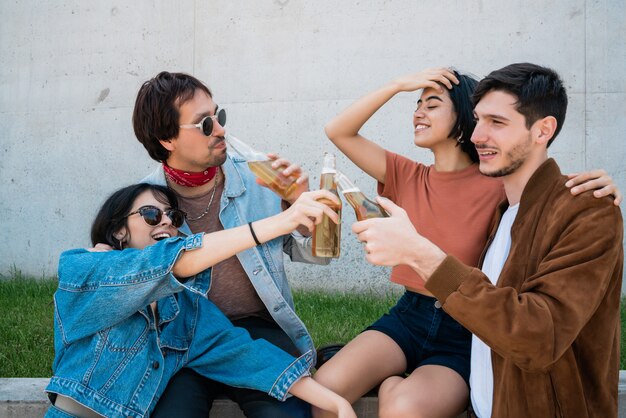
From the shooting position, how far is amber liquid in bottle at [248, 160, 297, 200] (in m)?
2.84

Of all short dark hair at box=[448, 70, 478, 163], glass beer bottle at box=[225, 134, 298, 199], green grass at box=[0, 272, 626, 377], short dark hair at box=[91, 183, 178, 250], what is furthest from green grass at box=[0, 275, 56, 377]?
short dark hair at box=[448, 70, 478, 163]

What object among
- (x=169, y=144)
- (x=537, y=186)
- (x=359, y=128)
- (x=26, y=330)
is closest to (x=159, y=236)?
(x=169, y=144)

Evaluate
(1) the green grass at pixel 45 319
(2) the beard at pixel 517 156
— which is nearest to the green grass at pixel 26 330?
(1) the green grass at pixel 45 319

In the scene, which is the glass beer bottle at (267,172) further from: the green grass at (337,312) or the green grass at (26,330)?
the green grass at (337,312)

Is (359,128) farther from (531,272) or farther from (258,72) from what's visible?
(258,72)

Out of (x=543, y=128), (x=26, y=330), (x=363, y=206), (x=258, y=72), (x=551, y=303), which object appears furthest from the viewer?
(x=258, y=72)

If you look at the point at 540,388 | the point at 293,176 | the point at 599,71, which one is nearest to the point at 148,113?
the point at 293,176

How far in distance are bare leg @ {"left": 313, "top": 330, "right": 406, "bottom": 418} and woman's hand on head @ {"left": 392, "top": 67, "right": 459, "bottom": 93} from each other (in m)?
1.03

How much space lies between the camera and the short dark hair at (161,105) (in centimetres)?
314

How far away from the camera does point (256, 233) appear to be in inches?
95.9

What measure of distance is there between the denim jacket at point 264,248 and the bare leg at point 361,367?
0.30 m

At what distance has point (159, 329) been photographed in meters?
2.75

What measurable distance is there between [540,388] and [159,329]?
1374 mm

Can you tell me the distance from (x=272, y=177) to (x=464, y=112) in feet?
2.79
